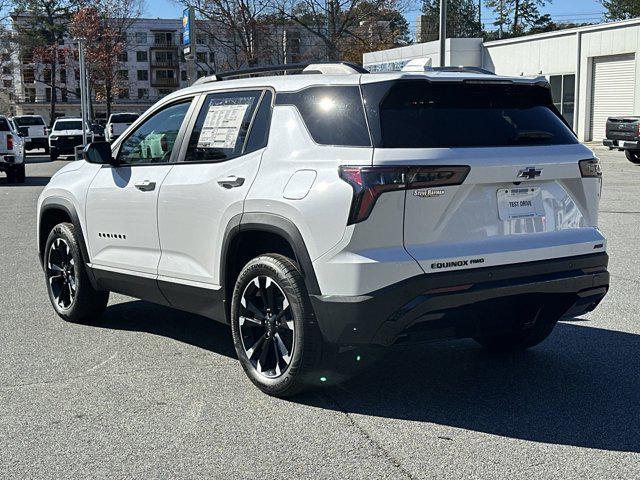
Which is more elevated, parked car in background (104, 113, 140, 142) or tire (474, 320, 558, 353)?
parked car in background (104, 113, 140, 142)

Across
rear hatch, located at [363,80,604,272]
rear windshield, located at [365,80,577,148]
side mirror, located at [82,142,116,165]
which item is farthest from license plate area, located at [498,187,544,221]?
side mirror, located at [82,142,116,165]

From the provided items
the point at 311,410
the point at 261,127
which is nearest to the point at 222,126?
the point at 261,127

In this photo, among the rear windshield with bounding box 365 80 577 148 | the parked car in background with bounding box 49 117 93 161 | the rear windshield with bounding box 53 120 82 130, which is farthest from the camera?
the rear windshield with bounding box 53 120 82 130

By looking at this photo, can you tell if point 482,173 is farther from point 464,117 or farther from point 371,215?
point 371,215

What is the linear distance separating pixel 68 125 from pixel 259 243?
35817 mm

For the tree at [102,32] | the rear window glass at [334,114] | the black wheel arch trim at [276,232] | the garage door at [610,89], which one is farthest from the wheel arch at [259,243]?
the tree at [102,32]

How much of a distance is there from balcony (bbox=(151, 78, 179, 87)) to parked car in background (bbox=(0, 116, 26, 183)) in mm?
98613

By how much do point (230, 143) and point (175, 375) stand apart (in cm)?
149

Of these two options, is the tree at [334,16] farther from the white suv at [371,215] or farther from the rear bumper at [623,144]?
the white suv at [371,215]

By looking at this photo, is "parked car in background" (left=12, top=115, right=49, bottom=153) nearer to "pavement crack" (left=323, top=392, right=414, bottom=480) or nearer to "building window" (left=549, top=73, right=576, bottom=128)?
"building window" (left=549, top=73, right=576, bottom=128)

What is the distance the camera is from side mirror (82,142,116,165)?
604 centimetres

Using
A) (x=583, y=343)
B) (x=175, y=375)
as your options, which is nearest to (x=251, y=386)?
(x=175, y=375)

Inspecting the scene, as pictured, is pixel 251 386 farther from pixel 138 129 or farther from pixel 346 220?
pixel 138 129

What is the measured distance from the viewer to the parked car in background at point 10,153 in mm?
22344
